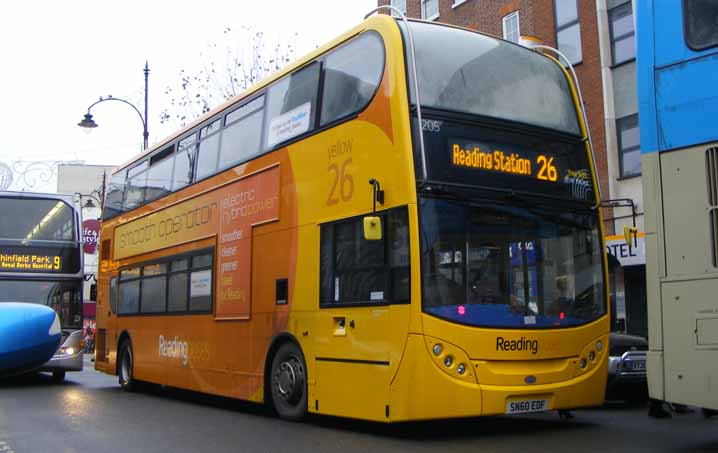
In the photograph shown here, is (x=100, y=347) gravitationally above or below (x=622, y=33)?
below

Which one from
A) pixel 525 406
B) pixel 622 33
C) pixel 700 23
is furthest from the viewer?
pixel 622 33

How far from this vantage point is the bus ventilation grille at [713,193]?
658cm

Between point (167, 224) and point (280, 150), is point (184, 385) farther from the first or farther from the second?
point (280, 150)

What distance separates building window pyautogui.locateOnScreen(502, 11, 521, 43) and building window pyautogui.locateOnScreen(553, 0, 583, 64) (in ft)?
4.64

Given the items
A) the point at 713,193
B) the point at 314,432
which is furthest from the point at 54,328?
the point at 713,193

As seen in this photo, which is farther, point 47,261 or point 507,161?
point 47,261

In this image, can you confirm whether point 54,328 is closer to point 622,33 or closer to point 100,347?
point 100,347

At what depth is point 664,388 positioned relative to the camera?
6797mm

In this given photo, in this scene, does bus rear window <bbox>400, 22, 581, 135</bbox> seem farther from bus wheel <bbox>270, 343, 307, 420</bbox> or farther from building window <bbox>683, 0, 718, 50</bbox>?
bus wheel <bbox>270, 343, 307, 420</bbox>

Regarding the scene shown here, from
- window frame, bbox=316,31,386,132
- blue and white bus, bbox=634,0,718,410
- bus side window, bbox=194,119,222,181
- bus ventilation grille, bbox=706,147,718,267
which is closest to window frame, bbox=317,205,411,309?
window frame, bbox=316,31,386,132

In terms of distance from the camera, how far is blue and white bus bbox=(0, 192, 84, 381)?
17.7 meters

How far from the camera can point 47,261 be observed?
18.2 m

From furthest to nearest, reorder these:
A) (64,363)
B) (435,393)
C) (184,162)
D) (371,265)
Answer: (64,363) < (184,162) < (371,265) < (435,393)

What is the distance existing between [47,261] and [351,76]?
11259 mm
